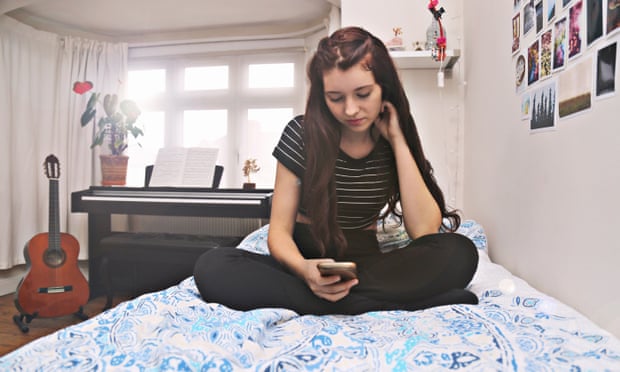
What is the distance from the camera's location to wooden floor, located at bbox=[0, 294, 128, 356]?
7.37 ft

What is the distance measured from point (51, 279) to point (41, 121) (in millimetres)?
1449

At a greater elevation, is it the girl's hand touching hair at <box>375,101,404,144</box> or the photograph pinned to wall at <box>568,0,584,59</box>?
the photograph pinned to wall at <box>568,0,584,59</box>

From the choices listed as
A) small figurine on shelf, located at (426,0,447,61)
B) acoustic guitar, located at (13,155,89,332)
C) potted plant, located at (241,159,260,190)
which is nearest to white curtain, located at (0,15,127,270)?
acoustic guitar, located at (13,155,89,332)

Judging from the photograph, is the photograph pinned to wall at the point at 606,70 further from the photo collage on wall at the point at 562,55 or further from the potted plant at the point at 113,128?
the potted plant at the point at 113,128

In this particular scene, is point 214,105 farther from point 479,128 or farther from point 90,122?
point 479,128

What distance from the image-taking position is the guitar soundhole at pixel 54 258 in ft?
8.37

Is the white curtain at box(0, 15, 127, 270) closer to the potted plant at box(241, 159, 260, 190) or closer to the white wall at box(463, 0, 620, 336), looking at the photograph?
the potted plant at box(241, 159, 260, 190)

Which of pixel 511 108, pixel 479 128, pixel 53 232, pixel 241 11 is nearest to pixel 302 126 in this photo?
pixel 511 108

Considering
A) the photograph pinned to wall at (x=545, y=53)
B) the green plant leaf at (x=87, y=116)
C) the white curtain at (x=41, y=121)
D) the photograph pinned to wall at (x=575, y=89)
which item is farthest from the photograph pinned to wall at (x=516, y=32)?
the white curtain at (x=41, y=121)

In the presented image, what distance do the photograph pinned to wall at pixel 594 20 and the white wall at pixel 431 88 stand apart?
4.57 ft

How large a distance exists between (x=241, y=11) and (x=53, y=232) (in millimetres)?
1944

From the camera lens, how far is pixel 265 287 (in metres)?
1.08

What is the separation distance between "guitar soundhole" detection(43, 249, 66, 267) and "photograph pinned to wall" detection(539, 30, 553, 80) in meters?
2.58

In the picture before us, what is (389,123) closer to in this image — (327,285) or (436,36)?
(327,285)
